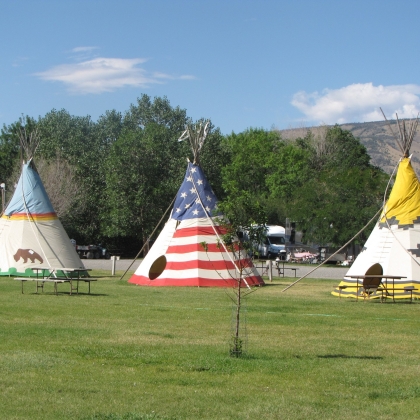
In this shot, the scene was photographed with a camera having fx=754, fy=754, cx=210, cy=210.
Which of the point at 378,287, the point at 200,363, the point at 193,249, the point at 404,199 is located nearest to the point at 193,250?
the point at 193,249

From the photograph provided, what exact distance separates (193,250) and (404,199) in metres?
7.35

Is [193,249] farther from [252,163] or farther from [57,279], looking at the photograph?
[252,163]

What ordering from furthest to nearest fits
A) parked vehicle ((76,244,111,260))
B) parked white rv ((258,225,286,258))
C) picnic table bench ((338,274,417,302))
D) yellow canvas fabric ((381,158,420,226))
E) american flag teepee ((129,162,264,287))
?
parked vehicle ((76,244,111,260)), parked white rv ((258,225,286,258)), american flag teepee ((129,162,264,287)), yellow canvas fabric ((381,158,420,226)), picnic table bench ((338,274,417,302))

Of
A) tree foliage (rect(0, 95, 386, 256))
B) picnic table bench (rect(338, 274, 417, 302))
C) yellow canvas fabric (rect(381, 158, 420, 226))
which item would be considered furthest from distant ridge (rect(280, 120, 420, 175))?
picnic table bench (rect(338, 274, 417, 302))

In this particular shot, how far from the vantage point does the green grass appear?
Result: 7.92m

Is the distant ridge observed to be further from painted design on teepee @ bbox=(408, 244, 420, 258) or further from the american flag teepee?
painted design on teepee @ bbox=(408, 244, 420, 258)

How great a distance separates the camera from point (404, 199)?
23594mm

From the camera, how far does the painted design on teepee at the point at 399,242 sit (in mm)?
22578

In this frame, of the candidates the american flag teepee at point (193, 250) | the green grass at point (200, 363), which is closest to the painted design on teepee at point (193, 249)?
the american flag teepee at point (193, 250)

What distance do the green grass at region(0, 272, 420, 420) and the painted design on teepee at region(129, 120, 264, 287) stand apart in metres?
6.95

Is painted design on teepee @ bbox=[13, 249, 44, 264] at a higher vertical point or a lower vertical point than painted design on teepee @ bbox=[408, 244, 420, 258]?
lower

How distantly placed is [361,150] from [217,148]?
24.1 m

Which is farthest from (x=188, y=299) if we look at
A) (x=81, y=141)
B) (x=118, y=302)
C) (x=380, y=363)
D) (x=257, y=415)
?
(x=81, y=141)

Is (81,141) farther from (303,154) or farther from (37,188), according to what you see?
(37,188)
